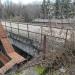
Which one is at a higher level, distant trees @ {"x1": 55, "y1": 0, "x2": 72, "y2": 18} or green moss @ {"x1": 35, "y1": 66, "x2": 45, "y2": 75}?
distant trees @ {"x1": 55, "y1": 0, "x2": 72, "y2": 18}

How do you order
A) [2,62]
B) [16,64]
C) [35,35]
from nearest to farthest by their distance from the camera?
1. [16,64]
2. [2,62]
3. [35,35]

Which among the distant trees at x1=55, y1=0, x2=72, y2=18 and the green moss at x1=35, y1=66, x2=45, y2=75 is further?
the distant trees at x1=55, y1=0, x2=72, y2=18

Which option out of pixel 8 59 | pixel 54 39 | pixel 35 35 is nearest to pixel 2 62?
pixel 8 59

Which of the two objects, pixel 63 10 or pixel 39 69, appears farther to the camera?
pixel 63 10

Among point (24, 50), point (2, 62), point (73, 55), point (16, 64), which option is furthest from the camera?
point (24, 50)

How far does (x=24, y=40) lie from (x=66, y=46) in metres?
10.3

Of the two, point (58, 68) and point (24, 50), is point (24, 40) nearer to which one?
point (24, 50)

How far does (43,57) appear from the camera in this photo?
37.0ft

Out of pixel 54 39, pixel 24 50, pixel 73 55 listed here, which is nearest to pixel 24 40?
pixel 24 50

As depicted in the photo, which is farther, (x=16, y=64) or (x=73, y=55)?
(x=16, y=64)

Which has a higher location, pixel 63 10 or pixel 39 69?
pixel 63 10

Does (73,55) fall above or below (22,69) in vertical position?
above

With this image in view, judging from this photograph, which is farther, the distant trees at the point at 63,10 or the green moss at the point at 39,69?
the distant trees at the point at 63,10

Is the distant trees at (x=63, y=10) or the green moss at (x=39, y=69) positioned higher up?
the distant trees at (x=63, y=10)
